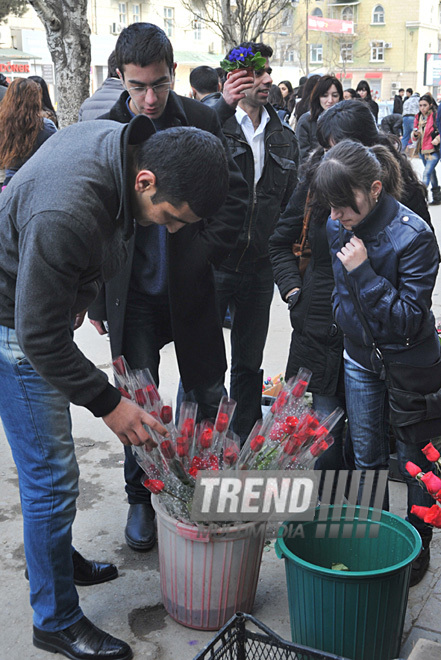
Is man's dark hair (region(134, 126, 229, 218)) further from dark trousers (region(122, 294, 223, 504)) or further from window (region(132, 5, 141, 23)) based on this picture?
window (region(132, 5, 141, 23))

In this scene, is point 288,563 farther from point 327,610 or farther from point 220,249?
point 220,249

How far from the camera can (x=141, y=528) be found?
312 centimetres

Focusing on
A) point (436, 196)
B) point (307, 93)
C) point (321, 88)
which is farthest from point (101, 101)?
point (436, 196)

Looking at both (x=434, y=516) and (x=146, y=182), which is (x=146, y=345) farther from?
(x=434, y=516)

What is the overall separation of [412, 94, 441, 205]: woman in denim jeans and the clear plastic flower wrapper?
33.2 feet

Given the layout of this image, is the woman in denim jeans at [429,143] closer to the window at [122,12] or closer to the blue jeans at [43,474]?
the blue jeans at [43,474]

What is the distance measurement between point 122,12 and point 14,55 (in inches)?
397

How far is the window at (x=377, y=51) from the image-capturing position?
52438mm

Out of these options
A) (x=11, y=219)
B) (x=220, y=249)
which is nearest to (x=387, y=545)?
(x=220, y=249)

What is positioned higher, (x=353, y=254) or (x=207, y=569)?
(x=353, y=254)

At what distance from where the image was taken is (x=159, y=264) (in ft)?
9.52

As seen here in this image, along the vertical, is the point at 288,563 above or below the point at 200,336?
below

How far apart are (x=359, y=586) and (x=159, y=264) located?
1.42 meters

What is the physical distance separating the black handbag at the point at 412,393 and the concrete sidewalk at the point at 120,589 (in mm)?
667
